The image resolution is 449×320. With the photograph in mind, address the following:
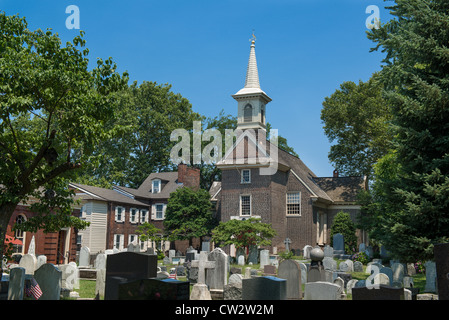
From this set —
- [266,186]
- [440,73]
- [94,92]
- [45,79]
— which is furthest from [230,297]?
[266,186]

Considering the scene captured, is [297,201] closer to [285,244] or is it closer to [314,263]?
[285,244]

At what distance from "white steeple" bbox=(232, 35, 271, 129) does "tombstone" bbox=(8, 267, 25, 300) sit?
34.2m

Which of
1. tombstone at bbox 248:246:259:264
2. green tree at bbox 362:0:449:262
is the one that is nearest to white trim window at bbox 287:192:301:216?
tombstone at bbox 248:246:259:264

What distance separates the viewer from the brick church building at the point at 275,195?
39.8 meters

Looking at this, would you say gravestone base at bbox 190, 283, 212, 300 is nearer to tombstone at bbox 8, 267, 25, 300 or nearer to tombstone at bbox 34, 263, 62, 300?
tombstone at bbox 34, 263, 62, 300

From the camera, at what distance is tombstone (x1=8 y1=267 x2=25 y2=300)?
12141 millimetres

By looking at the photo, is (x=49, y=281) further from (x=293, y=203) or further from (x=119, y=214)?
(x=119, y=214)

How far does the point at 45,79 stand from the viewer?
37.0 ft

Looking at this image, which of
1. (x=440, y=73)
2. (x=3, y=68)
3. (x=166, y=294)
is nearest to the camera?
(x=166, y=294)

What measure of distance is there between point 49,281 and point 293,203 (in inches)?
1227

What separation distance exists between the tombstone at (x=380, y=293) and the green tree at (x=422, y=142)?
7197mm

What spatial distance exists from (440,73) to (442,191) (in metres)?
4.63

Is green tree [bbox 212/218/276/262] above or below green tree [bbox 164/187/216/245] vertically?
below

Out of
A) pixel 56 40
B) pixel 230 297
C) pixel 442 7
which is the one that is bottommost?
pixel 230 297
